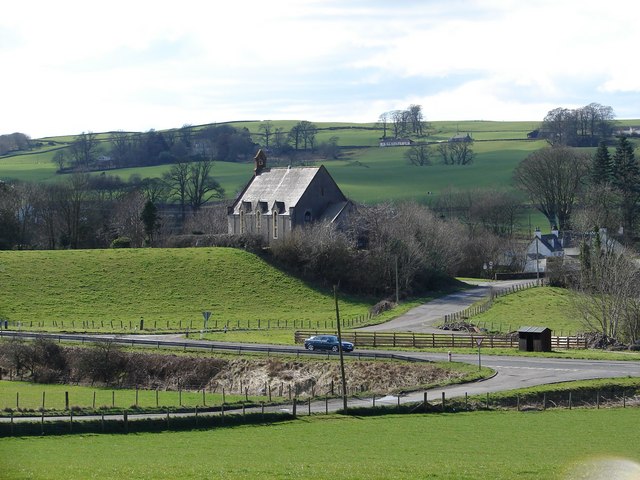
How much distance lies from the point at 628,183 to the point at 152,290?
6758cm

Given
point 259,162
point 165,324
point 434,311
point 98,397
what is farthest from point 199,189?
point 98,397

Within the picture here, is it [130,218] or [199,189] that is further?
[199,189]

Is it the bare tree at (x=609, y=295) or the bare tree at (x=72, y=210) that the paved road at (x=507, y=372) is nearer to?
the bare tree at (x=609, y=295)

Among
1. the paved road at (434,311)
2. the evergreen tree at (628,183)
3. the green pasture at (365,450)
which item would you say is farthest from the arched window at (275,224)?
the green pasture at (365,450)

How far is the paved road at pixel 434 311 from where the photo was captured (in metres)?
79.9

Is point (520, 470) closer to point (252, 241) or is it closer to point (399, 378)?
point (399, 378)

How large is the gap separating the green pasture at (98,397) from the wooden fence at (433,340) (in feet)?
39.2

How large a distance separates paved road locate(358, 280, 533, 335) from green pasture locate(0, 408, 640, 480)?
100 ft

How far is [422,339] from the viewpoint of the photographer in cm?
Answer: 6981

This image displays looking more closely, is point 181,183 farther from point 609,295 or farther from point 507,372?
point 507,372

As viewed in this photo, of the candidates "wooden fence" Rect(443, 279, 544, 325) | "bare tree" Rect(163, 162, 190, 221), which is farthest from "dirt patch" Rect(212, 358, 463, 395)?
"bare tree" Rect(163, 162, 190, 221)

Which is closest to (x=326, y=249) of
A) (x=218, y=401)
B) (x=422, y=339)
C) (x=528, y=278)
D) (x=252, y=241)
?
(x=252, y=241)

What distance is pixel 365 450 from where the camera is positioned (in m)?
39.0

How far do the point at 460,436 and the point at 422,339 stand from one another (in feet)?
91.1
